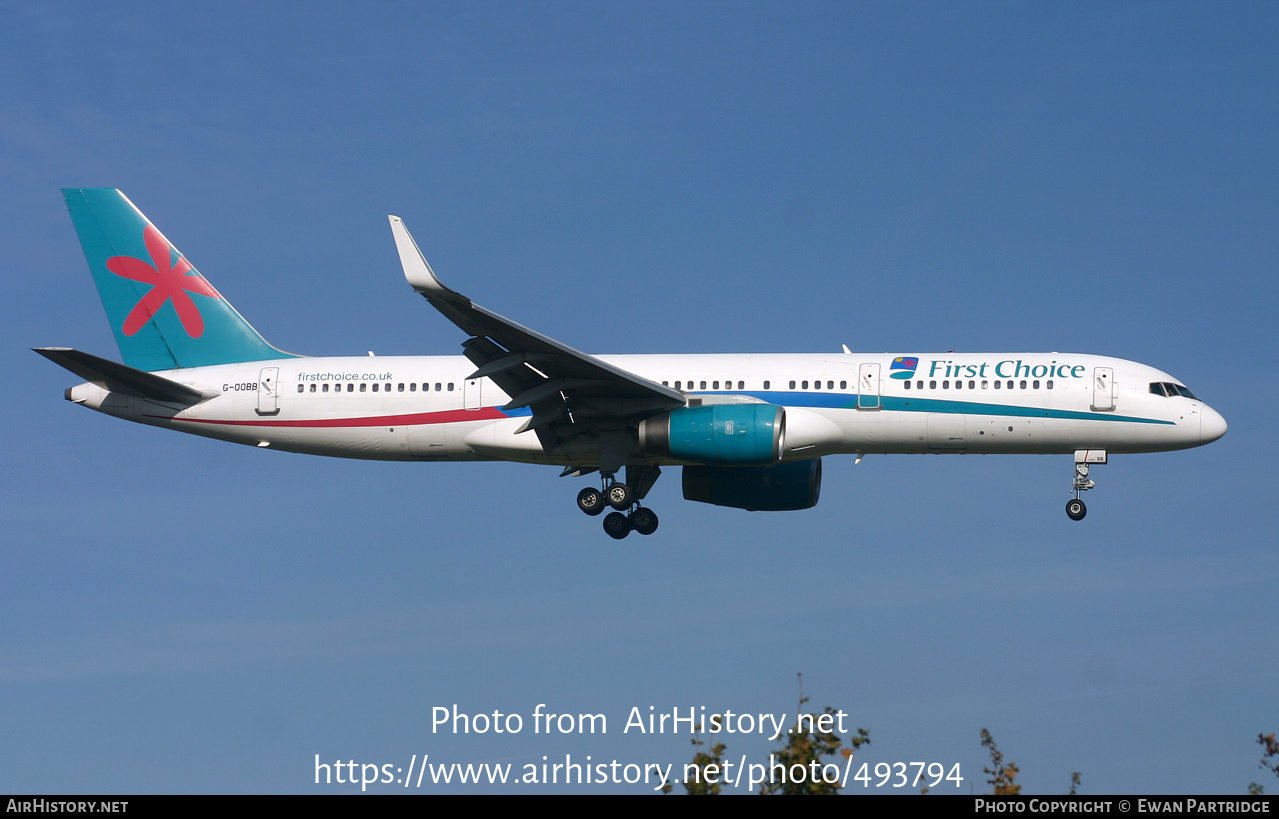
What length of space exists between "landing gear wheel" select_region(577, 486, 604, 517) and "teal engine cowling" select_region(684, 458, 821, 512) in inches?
132

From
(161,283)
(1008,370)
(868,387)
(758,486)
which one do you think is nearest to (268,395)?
(161,283)

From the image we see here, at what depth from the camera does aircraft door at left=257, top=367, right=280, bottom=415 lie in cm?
3672

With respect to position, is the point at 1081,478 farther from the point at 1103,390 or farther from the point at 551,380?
the point at 551,380

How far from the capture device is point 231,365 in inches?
1489

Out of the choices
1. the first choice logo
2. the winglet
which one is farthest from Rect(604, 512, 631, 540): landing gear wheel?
the winglet

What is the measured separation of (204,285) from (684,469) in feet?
48.9

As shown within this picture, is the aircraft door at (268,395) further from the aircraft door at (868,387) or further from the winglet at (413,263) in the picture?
the aircraft door at (868,387)

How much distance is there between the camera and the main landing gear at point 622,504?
36438 mm

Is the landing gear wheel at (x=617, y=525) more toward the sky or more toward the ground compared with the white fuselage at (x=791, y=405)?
more toward the ground

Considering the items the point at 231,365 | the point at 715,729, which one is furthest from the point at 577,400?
the point at 715,729

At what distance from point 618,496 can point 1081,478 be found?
A: 39.0 feet

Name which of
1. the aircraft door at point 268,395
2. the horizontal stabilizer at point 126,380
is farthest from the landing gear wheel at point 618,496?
the horizontal stabilizer at point 126,380

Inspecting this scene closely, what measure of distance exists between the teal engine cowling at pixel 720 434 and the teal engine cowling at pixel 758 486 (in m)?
4.93
